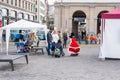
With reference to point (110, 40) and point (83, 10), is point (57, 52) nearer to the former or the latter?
point (110, 40)

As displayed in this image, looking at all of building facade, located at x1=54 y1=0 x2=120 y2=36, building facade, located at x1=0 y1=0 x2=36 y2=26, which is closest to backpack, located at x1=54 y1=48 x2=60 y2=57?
building facade, located at x1=54 y1=0 x2=120 y2=36

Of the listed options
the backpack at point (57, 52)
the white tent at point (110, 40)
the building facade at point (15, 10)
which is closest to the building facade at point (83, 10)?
the building facade at point (15, 10)

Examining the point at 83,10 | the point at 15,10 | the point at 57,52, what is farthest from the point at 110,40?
the point at 15,10

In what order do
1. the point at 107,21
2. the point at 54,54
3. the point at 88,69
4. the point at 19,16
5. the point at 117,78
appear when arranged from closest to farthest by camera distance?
the point at 117,78
the point at 88,69
the point at 107,21
the point at 54,54
the point at 19,16

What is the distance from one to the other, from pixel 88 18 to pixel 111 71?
119 feet

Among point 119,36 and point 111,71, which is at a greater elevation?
point 119,36

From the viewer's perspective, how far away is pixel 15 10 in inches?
2516

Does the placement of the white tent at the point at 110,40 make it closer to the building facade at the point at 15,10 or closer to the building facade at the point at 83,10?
the building facade at the point at 83,10

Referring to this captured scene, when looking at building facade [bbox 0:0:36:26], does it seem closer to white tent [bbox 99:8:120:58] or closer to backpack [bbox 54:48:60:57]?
backpack [bbox 54:48:60:57]

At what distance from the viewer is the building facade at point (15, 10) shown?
5658 centimetres

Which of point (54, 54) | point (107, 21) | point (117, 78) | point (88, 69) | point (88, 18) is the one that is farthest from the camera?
point (88, 18)

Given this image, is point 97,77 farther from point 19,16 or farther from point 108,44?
point 19,16

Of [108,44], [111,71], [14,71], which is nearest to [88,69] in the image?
[111,71]

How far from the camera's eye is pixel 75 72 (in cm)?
1340
